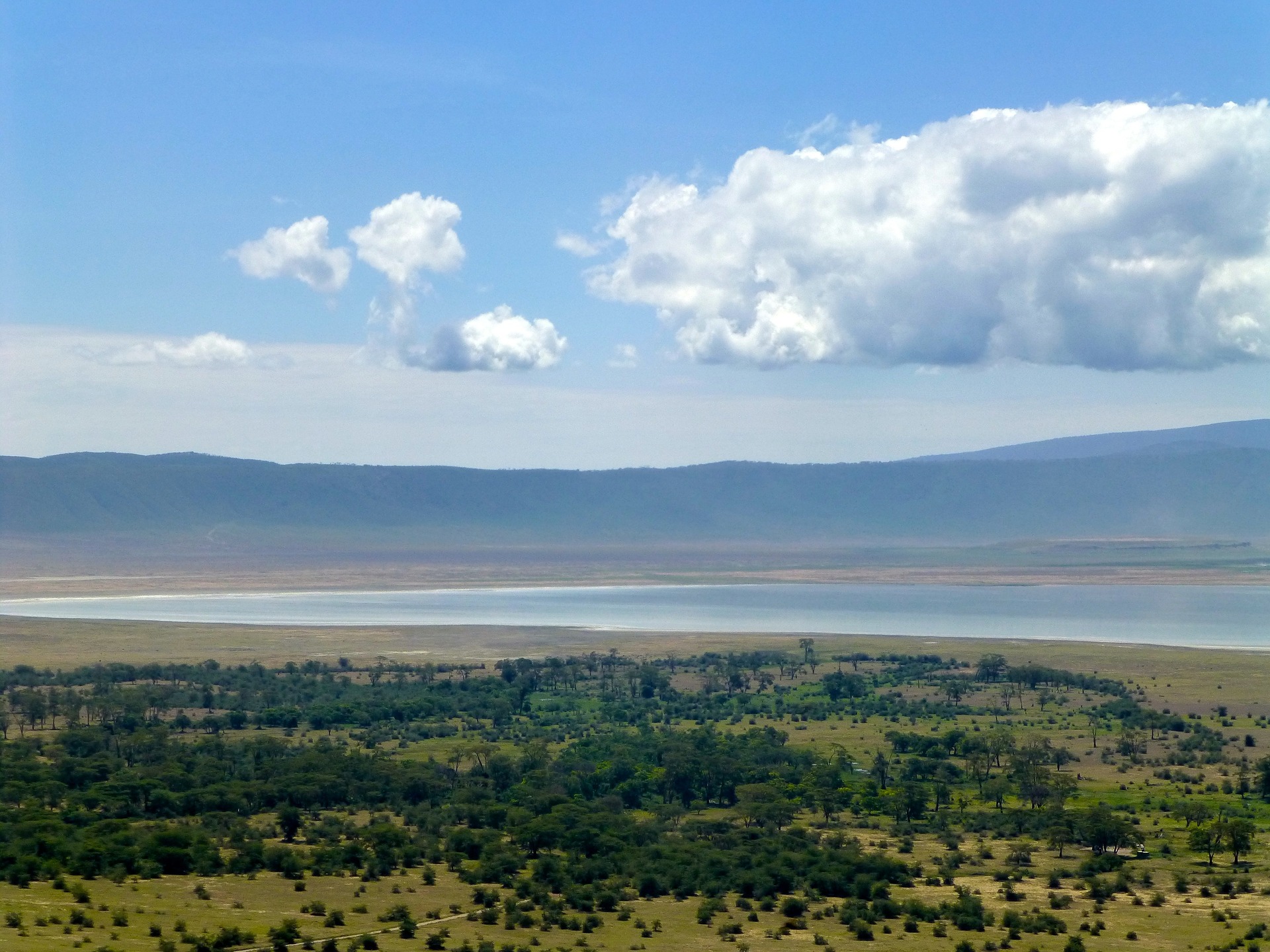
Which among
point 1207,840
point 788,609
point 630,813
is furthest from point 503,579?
point 1207,840

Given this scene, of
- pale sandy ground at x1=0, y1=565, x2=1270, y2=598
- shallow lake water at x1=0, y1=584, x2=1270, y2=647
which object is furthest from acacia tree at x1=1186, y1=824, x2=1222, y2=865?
pale sandy ground at x1=0, y1=565, x2=1270, y2=598

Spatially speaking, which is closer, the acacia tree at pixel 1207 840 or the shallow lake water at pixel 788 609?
the acacia tree at pixel 1207 840

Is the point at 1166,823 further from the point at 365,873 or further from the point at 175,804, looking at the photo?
the point at 175,804

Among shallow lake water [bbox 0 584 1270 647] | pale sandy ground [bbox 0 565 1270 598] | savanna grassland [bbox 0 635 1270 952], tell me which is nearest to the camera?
savanna grassland [bbox 0 635 1270 952]

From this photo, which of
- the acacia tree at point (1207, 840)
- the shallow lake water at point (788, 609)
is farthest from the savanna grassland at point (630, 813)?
the shallow lake water at point (788, 609)

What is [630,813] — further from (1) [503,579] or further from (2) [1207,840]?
(1) [503,579]

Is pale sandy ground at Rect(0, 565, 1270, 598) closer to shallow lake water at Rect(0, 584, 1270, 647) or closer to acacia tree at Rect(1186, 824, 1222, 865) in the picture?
shallow lake water at Rect(0, 584, 1270, 647)

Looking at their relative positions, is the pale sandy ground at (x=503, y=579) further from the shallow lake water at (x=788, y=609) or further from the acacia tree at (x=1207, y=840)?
the acacia tree at (x=1207, y=840)
